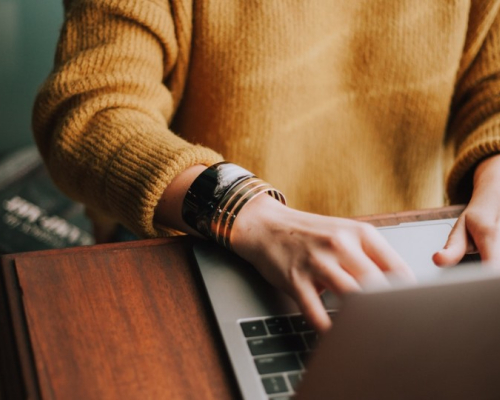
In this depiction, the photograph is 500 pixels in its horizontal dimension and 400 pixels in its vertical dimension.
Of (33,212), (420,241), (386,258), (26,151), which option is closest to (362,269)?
(386,258)

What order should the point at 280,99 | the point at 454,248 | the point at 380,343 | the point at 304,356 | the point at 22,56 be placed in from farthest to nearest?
the point at 22,56 < the point at 280,99 < the point at 454,248 < the point at 304,356 < the point at 380,343

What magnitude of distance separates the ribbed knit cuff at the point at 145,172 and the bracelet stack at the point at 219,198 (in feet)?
0.09

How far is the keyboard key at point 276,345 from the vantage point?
16.7 inches

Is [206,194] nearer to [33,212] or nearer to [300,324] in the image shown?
[300,324]

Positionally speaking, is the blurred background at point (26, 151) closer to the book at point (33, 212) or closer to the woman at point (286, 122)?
the book at point (33, 212)

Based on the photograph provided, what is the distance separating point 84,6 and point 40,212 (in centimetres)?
84

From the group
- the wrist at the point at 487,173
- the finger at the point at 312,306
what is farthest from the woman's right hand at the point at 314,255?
the wrist at the point at 487,173

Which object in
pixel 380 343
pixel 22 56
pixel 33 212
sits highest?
pixel 380 343

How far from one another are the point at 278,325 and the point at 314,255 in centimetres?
7

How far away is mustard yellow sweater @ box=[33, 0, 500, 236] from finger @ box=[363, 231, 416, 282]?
19 centimetres

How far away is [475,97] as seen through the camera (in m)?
0.84

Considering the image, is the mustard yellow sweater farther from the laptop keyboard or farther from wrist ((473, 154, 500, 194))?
the laptop keyboard

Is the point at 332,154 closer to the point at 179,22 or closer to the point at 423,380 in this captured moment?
the point at 179,22

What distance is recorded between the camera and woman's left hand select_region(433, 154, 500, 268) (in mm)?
526
